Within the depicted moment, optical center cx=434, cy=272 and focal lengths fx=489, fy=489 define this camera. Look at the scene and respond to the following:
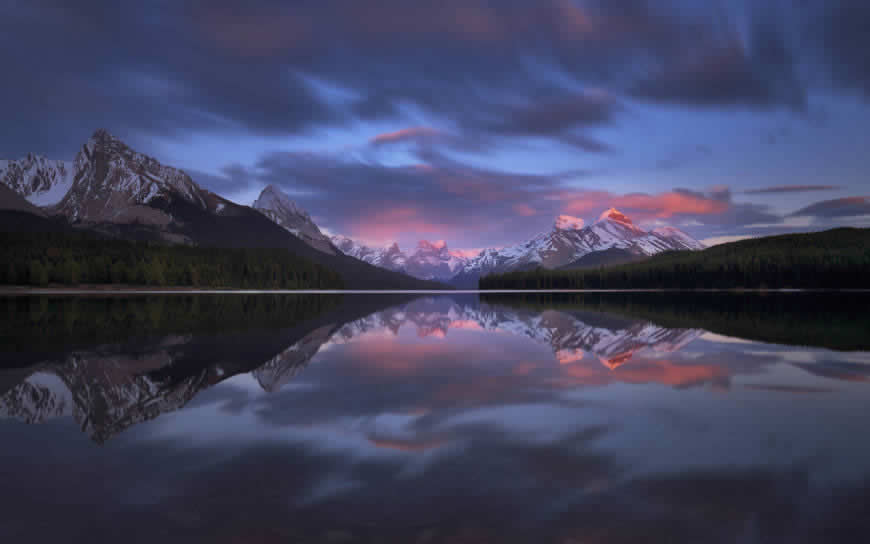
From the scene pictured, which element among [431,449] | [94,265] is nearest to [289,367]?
[431,449]

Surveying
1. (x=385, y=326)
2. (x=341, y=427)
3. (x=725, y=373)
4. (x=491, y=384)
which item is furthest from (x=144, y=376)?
(x=385, y=326)

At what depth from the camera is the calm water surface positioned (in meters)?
7.60

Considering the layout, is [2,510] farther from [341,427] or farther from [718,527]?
[718,527]

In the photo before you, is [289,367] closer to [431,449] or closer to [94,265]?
[431,449]

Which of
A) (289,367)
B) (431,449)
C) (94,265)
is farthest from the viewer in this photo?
(94,265)

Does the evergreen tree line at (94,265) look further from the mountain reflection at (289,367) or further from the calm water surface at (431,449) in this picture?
the calm water surface at (431,449)

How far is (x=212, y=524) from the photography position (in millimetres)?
7477

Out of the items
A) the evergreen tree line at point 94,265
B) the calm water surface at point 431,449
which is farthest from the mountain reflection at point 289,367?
the evergreen tree line at point 94,265

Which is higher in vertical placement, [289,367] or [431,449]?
[289,367]

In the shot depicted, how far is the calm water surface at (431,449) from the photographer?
7602 millimetres

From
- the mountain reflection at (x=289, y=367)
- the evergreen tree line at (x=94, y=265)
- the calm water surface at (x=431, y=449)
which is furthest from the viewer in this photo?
the evergreen tree line at (x=94, y=265)

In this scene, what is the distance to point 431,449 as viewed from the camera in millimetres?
11109

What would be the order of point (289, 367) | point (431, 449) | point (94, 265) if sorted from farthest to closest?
point (94, 265), point (289, 367), point (431, 449)

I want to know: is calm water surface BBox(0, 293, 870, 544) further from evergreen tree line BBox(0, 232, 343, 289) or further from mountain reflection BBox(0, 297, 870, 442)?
evergreen tree line BBox(0, 232, 343, 289)
